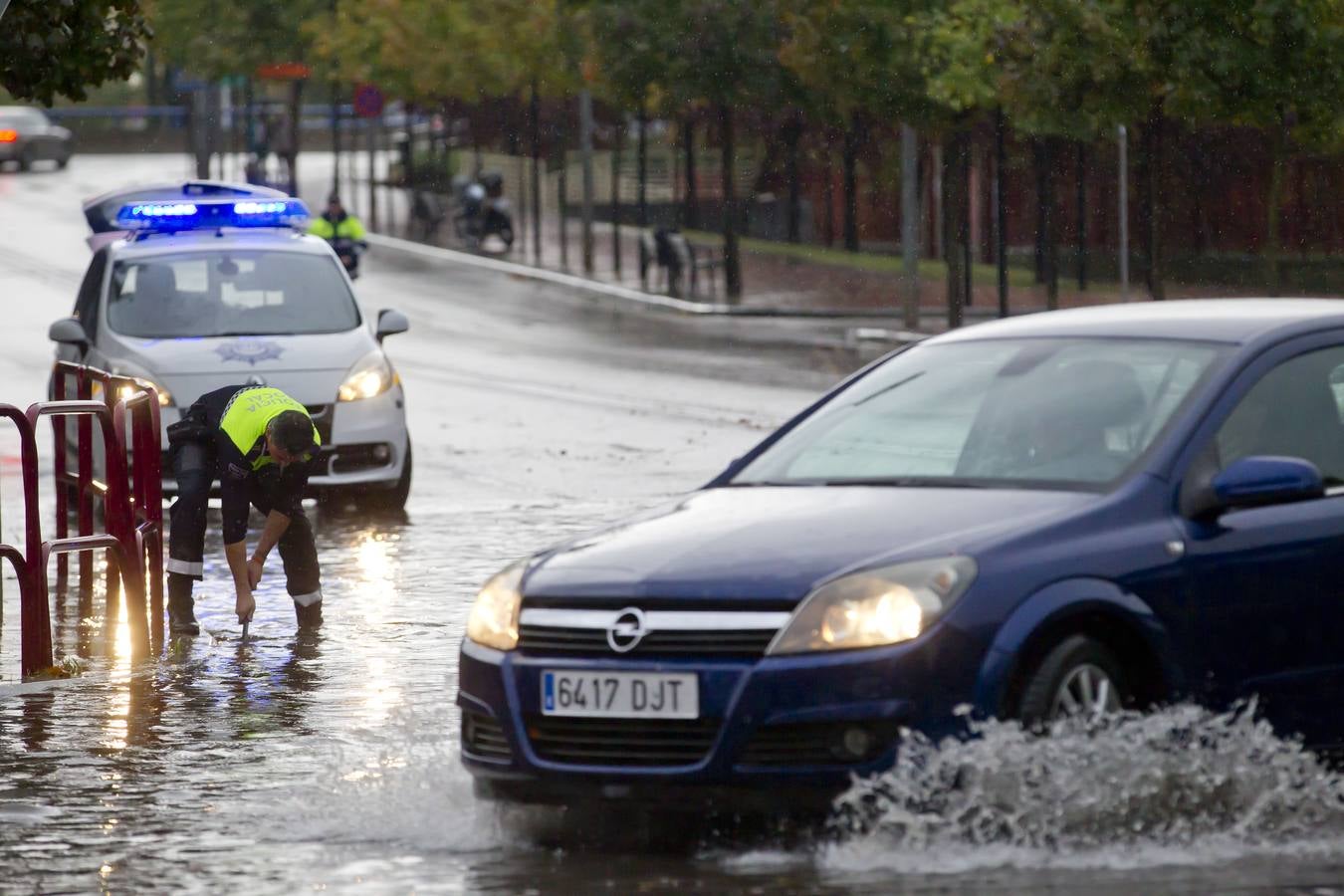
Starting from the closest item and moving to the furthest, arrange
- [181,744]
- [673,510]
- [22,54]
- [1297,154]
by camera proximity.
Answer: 1. [673,510]
2. [181,744]
3. [22,54]
4. [1297,154]

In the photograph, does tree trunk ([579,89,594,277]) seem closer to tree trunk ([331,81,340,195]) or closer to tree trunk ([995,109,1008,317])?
tree trunk ([331,81,340,195])

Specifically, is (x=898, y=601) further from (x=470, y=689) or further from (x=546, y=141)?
(x=546, y=141)

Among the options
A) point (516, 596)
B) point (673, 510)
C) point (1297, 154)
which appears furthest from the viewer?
point (1297, 154)

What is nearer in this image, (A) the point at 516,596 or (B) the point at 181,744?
(A) the point at 516,596

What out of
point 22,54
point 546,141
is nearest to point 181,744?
point 22,54

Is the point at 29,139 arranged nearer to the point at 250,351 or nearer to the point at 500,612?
the point at 250,351

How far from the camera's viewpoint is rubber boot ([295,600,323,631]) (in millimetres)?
12242

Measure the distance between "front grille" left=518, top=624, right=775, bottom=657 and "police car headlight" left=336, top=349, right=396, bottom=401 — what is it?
970 cm

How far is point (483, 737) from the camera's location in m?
7.39

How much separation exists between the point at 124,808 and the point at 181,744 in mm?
1096

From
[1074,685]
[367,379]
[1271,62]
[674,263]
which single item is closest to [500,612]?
[1074,685]

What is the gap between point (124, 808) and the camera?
8.26 m

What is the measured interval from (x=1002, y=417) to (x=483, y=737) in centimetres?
172

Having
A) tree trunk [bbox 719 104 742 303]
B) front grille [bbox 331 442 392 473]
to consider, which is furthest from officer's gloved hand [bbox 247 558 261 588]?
tree trunk [bbox 719 104 742 303]
